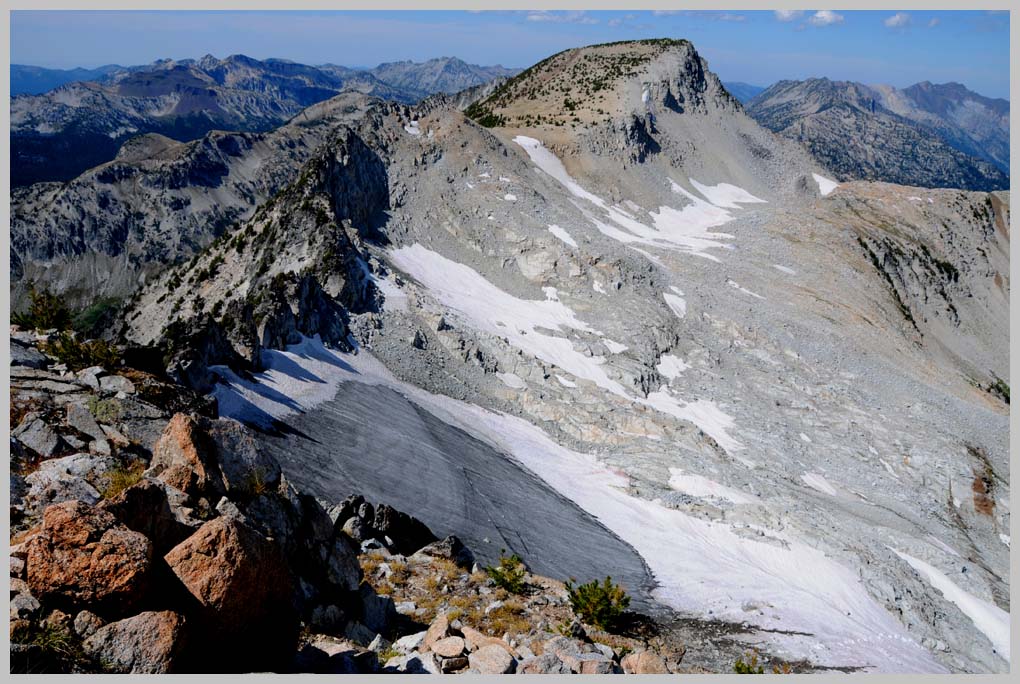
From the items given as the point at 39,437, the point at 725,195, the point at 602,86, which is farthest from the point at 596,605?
the point at 602,86

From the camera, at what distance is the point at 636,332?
4894cm

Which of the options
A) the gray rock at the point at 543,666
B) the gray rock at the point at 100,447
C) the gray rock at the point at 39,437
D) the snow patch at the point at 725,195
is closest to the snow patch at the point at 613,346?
the gray rock at the point at 543,666

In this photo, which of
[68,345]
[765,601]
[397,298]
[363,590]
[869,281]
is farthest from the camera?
[869,281]

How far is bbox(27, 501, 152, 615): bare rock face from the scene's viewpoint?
283 inches

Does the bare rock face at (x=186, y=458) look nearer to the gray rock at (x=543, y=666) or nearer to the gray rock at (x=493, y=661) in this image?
the gray rock at (x=493, y=661)

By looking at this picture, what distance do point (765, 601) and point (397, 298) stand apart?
95.8 ft

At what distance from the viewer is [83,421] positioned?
11484mm

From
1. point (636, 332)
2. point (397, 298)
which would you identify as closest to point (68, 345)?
point (397, 298)

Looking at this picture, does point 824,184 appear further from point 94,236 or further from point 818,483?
point 94,236

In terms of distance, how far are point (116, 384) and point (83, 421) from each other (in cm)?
183

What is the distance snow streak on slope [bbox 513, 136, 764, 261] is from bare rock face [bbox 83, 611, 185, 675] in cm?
6416

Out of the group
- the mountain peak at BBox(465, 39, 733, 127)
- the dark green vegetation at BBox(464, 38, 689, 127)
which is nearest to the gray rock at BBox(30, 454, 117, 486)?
the mountain peak at BBox(465, 39, 733, 127)

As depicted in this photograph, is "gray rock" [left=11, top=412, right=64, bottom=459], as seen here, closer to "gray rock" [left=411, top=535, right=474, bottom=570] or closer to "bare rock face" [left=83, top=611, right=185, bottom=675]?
"bare rock face" [left=83, top=611, right=185, bottom=675]

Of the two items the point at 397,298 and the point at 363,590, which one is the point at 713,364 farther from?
the point at 363,590
